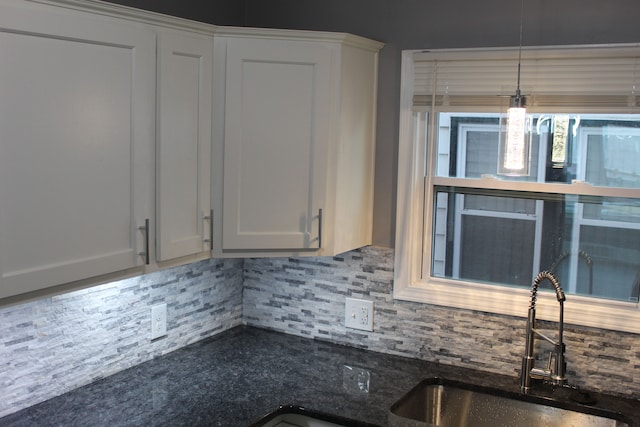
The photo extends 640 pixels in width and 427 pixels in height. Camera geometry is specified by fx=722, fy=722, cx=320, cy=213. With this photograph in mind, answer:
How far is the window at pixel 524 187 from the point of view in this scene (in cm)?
246

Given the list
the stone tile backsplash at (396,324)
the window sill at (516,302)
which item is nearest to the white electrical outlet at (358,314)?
the stone tile backsplash at (396,324)

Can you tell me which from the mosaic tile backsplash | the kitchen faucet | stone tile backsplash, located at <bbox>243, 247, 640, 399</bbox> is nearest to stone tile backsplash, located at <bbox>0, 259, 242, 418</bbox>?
the mosaic tile backsplash

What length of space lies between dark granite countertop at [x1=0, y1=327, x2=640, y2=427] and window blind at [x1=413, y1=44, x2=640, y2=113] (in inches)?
38.7

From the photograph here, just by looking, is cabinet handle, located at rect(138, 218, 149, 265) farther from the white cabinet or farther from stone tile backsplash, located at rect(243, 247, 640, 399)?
stone tile backsplash, located at rect(243, 247, 640, 399)

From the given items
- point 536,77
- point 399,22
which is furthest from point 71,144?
point 536,77

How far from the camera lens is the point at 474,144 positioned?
2705 mm

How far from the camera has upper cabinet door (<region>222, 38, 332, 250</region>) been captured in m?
2.44

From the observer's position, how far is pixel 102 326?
2.46 meters

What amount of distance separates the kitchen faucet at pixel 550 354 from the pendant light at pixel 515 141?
486 mm

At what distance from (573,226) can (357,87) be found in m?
0.92

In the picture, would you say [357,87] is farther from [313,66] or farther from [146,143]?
[146,143]

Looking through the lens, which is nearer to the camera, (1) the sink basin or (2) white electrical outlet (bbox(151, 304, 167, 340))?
(1) the sink basin

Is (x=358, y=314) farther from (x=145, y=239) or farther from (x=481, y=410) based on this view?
(x=145, y=239)

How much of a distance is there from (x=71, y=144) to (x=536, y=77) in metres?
1.55
